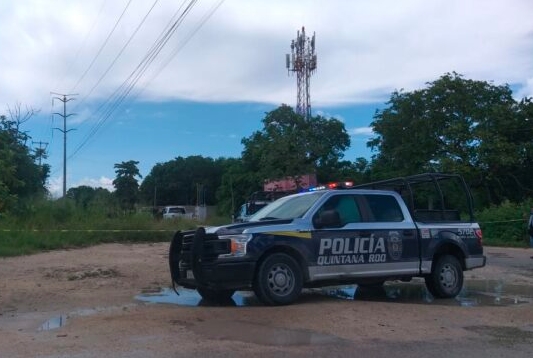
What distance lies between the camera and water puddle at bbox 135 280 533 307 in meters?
9.98

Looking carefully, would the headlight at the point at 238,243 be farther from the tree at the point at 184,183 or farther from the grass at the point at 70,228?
the tree at the point at 184,183

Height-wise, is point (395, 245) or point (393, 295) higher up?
point (395, 245)

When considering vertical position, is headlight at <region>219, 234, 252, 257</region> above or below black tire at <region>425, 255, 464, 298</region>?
above

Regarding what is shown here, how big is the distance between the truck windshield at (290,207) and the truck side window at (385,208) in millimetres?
958

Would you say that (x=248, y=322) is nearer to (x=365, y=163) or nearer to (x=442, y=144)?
(x=442, y=144)

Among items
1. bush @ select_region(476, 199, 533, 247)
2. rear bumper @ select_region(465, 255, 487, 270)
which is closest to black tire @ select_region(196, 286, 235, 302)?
rear bumper @ select_region(465, 255, 487, 270)

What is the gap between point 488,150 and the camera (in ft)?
130

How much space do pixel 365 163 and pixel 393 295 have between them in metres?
45.1

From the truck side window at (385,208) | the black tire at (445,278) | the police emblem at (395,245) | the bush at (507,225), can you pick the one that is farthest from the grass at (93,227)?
the black tire at (445,278)

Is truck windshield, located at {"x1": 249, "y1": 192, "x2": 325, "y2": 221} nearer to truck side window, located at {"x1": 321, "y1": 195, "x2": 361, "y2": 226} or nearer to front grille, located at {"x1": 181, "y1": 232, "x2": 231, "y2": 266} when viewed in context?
truck side window, located at {"x1": 321, "y1": 195, "x2": 361, "y2": 226}

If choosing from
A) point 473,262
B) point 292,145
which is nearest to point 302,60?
point 292,145

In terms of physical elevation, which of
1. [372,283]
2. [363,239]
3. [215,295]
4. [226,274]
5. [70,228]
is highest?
[70,228]

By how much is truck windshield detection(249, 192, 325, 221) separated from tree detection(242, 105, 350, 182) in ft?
108

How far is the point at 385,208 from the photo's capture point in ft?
34.1
